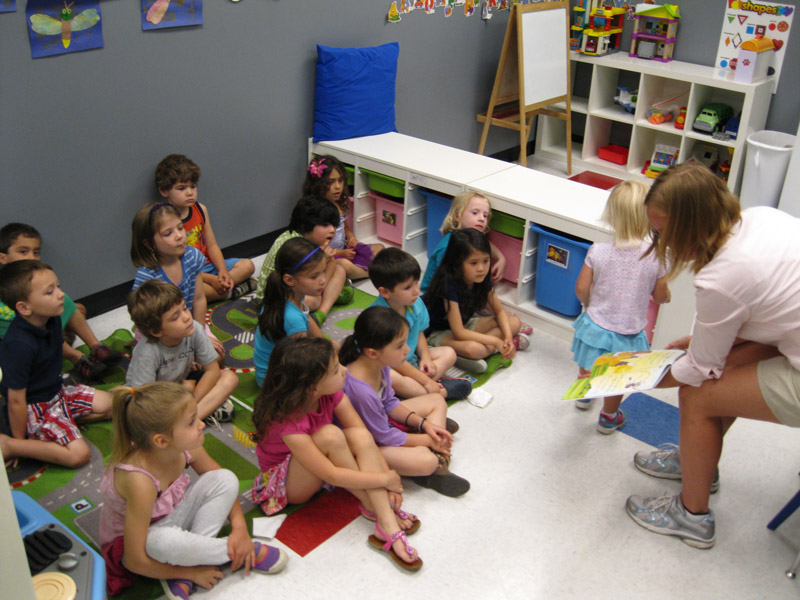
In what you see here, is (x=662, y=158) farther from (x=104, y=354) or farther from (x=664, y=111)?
(x=104, y=354)

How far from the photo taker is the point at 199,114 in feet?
10.8

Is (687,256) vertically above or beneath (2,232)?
above

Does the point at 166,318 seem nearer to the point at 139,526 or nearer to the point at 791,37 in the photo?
the point at 139,526

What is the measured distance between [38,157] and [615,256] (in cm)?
223

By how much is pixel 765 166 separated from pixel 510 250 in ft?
6.07

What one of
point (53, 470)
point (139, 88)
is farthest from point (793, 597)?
point (139, 88)

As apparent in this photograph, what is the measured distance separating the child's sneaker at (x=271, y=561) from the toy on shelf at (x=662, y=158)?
12.1 ft

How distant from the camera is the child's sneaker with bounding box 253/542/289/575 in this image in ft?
6.39

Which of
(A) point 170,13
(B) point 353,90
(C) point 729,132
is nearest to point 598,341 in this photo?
(B) point 353,90

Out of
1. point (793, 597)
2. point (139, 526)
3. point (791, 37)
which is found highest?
point (791, 37)

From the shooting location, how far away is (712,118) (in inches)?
173

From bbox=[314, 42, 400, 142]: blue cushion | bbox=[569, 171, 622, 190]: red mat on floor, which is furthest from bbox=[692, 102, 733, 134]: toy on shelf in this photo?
bbox=[314, 42, 400, 142]: blue cushion

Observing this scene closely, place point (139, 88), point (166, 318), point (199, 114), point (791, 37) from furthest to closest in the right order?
point (791, 37)
point (199, 114)
point (139, 88)
point (166, 318)

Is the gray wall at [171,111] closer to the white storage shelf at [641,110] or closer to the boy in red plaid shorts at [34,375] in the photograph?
the white storage shelf at [641,110]
